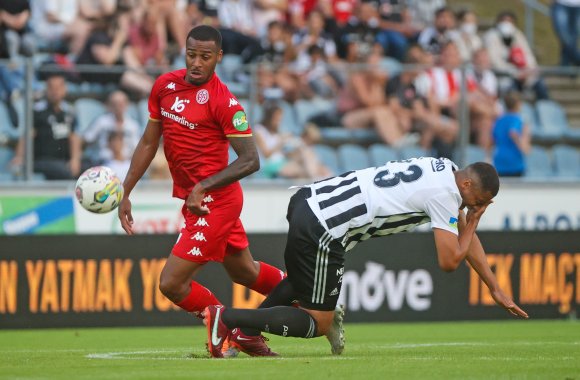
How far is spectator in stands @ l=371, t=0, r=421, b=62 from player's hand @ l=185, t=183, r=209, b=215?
9.44 m

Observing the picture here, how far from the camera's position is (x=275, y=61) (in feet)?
53.7

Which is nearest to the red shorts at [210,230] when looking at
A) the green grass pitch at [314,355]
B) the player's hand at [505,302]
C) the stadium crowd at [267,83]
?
the green grass pitch at [314,355]

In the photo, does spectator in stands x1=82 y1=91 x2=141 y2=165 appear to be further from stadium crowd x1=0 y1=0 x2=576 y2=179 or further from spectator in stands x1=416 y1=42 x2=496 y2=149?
spectator in stands x1=416 y1=42 x2=496 y2=149

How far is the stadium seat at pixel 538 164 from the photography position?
1608 centimetres

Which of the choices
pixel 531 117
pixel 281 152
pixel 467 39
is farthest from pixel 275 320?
pixel 467 39

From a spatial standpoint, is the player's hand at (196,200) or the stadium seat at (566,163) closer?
the player's hand at (196,200)

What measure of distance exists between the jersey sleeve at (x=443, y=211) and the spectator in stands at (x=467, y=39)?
10417 mm

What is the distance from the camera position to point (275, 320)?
26.6ft

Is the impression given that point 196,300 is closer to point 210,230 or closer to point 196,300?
point 196,300

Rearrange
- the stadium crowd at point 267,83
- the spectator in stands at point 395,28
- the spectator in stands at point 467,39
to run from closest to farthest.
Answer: the stadium crowd at point 267,83
the spectator in stands at point 395,28
the spectator in stands at point 467,39

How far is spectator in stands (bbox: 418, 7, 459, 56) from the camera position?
17984 millimetres

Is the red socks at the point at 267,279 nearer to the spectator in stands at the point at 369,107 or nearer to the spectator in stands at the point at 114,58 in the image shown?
the spectator in stands at the point at 114,58

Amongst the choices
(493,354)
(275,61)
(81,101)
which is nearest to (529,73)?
(275,61)

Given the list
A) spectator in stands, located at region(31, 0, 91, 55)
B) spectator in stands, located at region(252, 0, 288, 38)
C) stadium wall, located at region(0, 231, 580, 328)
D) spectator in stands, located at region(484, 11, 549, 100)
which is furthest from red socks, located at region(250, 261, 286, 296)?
spectator in stands, located at region(484, 11, 549, 100)
